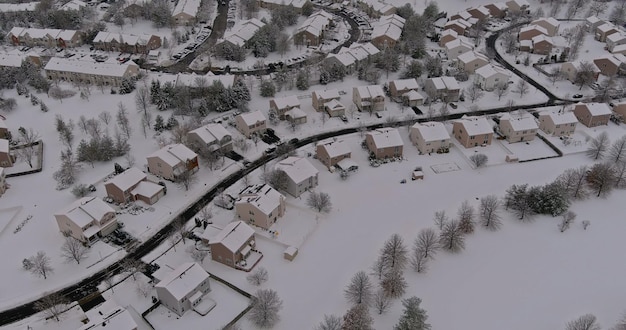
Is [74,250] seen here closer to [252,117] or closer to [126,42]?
[252,117]

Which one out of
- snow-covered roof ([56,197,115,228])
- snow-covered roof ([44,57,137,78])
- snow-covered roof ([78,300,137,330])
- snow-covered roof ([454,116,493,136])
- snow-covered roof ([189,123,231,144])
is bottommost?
snow-covered roof ([44,57,137,78])

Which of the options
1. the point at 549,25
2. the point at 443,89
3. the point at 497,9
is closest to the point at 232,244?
the point at 443,89

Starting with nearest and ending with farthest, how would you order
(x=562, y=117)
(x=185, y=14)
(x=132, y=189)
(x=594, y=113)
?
(x=132, y=189)
(x=562, y=117)
(x=594, y=113)
(x=185, y=14)

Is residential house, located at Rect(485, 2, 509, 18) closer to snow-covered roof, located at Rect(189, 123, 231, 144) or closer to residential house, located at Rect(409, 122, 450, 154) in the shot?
residential house, located at Rect(409, 122, 450, 154)

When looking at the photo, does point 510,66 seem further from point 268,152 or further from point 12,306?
point 12,306

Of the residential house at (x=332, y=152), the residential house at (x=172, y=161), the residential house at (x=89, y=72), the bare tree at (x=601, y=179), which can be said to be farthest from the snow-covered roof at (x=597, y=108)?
the residential house at (x=89, y=72)

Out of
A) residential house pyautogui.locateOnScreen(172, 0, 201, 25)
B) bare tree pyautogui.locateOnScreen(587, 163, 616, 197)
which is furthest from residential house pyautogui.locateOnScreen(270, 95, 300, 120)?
residential house pyautogui.locateOnScreen(172, 0, 201, 25)

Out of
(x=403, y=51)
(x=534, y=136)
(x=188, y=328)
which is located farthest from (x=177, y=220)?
(x=403, y=51)

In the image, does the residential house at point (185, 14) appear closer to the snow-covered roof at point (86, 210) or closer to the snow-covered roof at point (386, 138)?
the snow-covered roof at point (386, 138)
